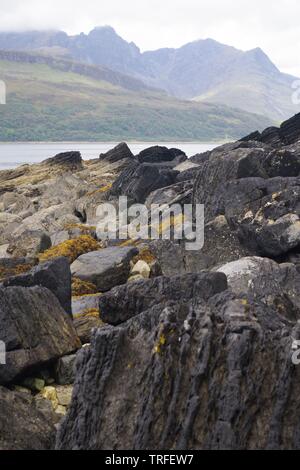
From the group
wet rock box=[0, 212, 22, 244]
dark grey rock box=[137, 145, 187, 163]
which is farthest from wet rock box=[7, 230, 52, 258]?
dark grey rock box=[137, 145, 187, 163]

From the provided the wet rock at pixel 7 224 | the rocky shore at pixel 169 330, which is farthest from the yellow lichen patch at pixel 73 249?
the wet rock at pixel 7 224

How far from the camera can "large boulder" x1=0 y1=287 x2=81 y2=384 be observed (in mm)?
11922

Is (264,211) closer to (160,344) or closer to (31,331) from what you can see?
(31,331)

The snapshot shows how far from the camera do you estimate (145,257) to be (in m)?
18.8

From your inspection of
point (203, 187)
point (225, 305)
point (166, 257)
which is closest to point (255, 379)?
point (225, 305)

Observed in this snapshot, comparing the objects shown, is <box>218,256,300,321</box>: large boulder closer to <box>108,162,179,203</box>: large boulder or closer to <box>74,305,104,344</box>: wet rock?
<box>74,305,104,344</box>: wet rock

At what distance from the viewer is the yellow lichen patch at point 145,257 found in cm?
1858

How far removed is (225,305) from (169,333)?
1182 mm

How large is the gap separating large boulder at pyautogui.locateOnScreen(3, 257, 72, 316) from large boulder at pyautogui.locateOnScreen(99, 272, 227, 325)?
111cm

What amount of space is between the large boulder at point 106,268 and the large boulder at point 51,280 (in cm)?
269

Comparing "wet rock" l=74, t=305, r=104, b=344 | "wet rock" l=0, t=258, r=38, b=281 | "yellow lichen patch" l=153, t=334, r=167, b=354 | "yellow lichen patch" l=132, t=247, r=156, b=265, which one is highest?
"yellow lichen patch" l=153, t=334, r=167, b=354

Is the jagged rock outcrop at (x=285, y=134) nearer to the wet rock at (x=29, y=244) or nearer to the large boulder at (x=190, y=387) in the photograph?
the wet rock at (x=29, y=244)
